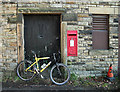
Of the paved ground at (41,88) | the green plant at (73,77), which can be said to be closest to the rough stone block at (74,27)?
the green plant at (73,77)

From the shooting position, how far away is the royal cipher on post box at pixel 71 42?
4.82 m

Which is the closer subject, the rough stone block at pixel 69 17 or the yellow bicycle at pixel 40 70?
the yellow bicycle at pixel 40 70

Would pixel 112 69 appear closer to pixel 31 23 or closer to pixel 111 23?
pixel 111 23

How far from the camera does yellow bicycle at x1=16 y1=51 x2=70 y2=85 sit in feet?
14.9

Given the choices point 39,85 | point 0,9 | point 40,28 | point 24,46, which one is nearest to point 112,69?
point 39,85

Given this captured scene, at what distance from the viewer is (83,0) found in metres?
4.86

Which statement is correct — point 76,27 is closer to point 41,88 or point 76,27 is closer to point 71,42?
point 71,42

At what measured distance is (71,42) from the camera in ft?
15.8

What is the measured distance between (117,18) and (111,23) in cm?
32

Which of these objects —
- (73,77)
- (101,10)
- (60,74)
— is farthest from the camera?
(101,10)

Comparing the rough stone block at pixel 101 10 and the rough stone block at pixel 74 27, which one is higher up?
the rough stone block at pixel 101 10

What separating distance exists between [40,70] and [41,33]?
141 centimetres

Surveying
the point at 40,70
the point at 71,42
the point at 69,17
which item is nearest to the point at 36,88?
the point at 40,70

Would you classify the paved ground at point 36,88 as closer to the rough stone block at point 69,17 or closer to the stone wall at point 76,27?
the stone wall at point 76,27
